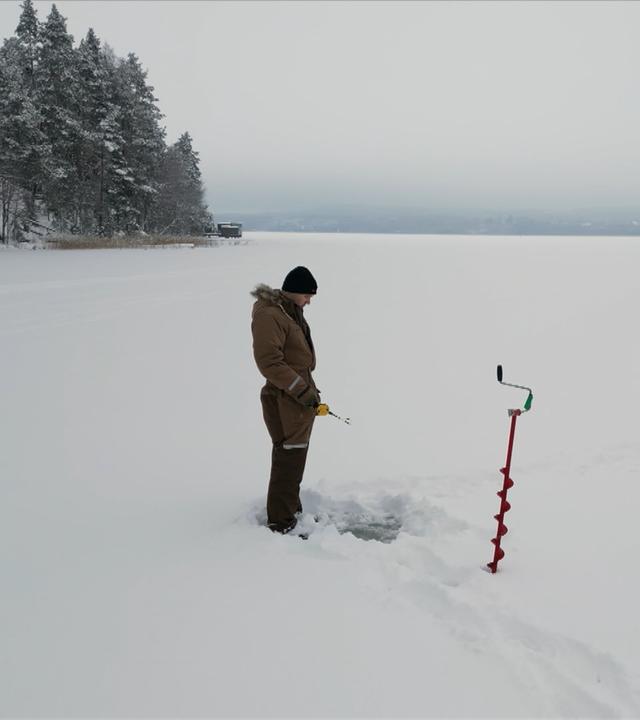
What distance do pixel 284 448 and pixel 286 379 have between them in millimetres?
594

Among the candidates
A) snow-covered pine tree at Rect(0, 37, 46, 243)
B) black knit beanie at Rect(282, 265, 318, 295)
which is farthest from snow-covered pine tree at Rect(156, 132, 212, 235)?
black knit beanie at Rect(282, 265, 318, 295)

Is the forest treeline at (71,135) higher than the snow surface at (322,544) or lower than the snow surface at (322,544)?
higher

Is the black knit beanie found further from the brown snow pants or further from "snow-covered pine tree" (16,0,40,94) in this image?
"snow-covered pine tree" (16,0,40,94)

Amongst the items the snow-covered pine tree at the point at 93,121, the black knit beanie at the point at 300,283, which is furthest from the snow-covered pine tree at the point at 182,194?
the black knit beanie at the point at 300,283

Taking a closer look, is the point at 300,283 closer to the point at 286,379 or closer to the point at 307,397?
the point at 286,379

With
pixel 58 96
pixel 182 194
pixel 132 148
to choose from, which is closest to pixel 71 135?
pixel 58 96

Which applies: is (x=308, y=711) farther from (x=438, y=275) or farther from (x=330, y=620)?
(x=438, y=275)

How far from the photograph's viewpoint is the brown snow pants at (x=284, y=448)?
3938mm

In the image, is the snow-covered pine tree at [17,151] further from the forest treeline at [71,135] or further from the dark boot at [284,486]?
the dark boot at [284,486]

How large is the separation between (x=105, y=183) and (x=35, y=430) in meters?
42.0

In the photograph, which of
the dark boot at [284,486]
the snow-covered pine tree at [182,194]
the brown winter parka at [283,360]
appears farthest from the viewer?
the snow-covered pine tree at [182,194]

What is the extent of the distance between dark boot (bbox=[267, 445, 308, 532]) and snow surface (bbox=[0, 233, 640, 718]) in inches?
6.8

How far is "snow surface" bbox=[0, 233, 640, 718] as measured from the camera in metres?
2.64

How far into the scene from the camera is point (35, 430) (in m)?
6.09
